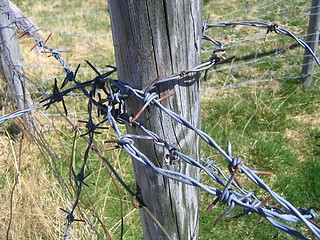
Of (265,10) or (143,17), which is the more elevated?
(143,17)

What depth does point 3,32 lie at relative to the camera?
3479 millimetres

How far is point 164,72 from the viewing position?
1.30 m

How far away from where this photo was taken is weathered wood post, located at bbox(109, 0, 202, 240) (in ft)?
4.03

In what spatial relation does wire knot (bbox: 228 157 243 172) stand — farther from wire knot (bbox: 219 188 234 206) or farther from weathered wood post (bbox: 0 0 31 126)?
weathered wood post (bbox: 0 0 31 126)

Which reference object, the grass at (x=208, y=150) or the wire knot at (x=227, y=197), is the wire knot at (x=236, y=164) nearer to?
the wire knot at (x=227, y=197)

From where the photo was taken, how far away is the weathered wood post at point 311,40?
4.37 m

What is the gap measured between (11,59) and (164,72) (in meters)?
2.59

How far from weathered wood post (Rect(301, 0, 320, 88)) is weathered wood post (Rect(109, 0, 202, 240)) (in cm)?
338

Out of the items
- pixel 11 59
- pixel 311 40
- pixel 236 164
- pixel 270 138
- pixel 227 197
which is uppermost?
pixel 236 164

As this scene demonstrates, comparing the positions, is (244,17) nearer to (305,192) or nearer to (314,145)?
(314,145)

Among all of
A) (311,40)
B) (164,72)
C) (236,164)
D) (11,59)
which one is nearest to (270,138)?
(311,40)

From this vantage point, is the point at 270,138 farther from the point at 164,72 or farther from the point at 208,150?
the point at 164,72

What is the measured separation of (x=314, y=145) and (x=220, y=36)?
279cm

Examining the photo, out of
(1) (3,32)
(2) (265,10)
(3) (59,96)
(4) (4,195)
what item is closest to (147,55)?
(3) (59,96)
